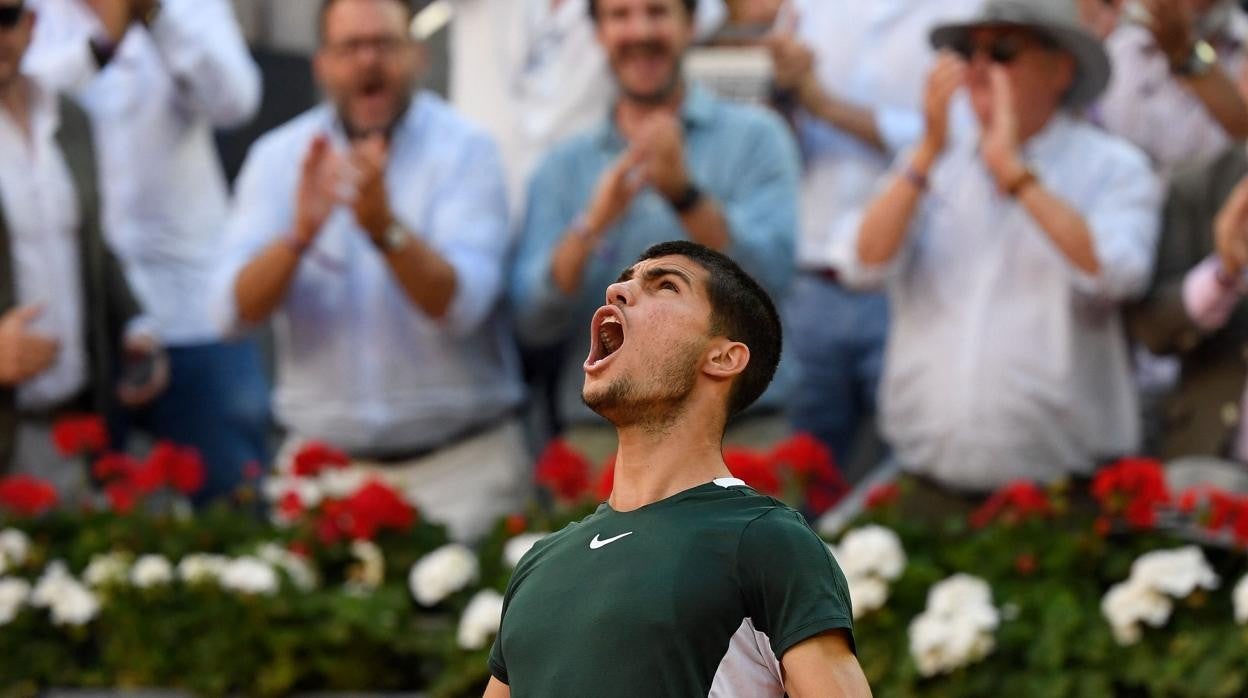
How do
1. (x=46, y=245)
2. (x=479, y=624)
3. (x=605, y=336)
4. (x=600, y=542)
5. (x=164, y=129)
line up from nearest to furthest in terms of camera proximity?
(x=600, y=542) < (x=605, y=336) < (x=479, y=624) < (x=46, y=245) < (x=164, y=129)

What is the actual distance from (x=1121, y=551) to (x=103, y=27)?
381 centimetres

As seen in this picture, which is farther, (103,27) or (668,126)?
(103,27)

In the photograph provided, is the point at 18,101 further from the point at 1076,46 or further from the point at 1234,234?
the point at 1234,234

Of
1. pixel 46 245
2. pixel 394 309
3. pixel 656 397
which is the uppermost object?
pixel 656 397

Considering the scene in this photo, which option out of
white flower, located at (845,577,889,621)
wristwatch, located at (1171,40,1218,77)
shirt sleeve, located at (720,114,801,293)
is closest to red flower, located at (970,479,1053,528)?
white flower, located at (845,577,889,621)

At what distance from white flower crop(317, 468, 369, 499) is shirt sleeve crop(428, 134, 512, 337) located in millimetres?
558

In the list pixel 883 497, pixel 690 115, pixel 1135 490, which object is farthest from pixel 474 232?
pixel 1135 490

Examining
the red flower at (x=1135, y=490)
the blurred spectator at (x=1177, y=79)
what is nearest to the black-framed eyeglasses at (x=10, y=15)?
the blurred spectator at (x=1177, y=79)

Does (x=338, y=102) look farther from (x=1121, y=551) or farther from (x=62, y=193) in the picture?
(x=1121, y=551)

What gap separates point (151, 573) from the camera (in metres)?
5.99

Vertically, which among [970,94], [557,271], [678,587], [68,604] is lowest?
[68,604]

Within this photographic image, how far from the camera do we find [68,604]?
19.8 ft

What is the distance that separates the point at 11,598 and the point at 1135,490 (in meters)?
3.19

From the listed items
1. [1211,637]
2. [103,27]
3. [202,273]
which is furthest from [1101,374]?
[103,27]
